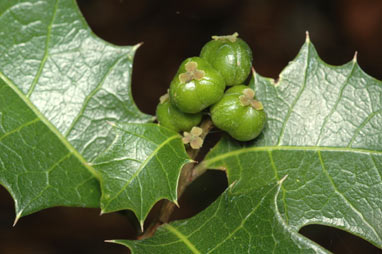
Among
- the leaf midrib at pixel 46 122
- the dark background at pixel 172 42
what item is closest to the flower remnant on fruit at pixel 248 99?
the leaf midrib at pixel 46 122

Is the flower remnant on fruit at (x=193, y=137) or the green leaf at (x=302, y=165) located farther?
the flower remnant on fruit at (x=193, y=137)

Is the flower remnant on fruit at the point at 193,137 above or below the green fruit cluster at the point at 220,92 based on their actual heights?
below

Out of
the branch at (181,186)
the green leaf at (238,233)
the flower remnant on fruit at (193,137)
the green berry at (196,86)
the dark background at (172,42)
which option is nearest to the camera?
the green leaf at (238,233)

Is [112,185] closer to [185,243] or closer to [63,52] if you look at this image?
[185,243]

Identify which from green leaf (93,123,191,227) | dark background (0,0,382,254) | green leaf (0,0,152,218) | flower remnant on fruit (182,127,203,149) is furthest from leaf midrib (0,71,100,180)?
dark background (0,0,382,254)

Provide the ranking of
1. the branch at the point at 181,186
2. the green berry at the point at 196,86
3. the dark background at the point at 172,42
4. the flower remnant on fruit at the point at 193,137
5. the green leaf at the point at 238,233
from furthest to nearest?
the dark background at the point at 172,42 → the branch at the point at 181,186 → the flower remnant on fruit at the point at 193,137 → the green berry at the point at 196,86 → the green leaf at the point at 238,233

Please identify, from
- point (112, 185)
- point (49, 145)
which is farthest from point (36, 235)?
point (112, 185)

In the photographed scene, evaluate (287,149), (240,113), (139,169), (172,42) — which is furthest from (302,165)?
(172,42)

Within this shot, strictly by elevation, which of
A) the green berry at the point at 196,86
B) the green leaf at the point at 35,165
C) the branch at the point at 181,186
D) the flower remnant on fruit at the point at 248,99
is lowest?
the branch at the point at 181,186

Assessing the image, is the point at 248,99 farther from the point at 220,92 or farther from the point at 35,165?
the point at 35,165

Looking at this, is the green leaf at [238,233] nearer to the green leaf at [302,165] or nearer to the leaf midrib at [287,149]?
the green leaf at [302,165]
